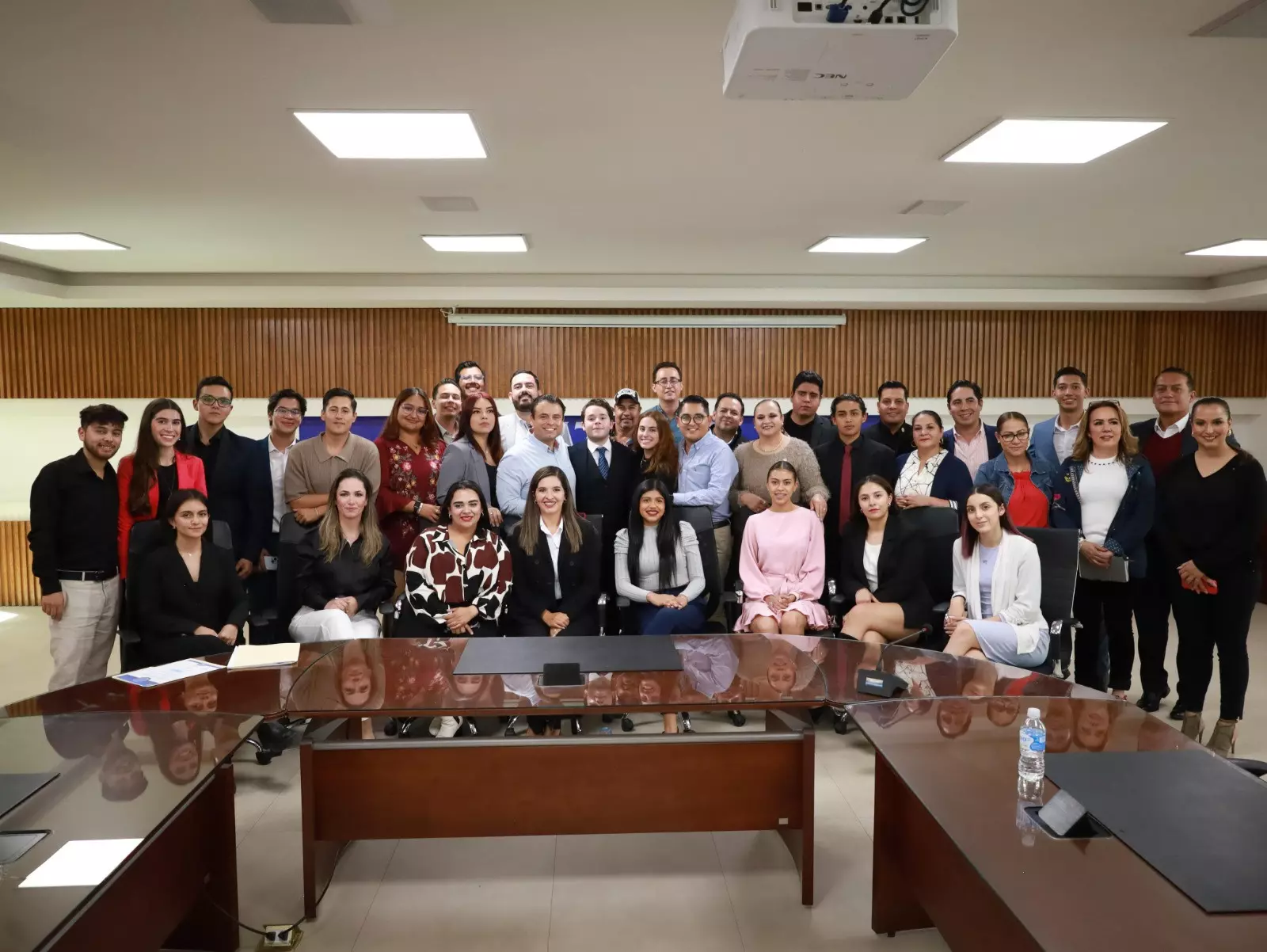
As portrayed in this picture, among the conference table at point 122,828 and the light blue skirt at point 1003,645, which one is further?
the light blue skirt at point 1003,645

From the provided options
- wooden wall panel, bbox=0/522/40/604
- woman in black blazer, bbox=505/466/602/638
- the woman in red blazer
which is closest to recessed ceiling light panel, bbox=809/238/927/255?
woman in black blazer, bbox=505/466/602/638

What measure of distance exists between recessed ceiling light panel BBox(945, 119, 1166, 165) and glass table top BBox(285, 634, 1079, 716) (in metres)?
2.39

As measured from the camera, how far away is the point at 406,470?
4723mm

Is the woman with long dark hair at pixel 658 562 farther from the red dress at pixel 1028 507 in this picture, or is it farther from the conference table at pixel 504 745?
the red dress at pixel 1028 507

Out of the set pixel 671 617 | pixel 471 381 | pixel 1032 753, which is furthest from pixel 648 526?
pixel 1032 753

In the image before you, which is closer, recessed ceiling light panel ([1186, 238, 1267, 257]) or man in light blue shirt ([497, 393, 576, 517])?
man in light blue shirt ([497, 393, 576, 517])

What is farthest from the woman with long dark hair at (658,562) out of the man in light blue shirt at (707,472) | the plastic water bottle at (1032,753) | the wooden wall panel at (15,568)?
the wooden wall panel at (15,568)

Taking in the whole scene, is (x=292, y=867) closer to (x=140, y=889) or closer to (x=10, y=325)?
(x=140, y=889)

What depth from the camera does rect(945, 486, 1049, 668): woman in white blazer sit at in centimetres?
379

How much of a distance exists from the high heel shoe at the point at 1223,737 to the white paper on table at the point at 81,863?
458 cm

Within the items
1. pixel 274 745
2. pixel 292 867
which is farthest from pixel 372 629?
pixel 292 867

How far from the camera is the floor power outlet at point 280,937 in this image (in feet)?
8.38

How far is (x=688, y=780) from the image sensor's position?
284 centimetres

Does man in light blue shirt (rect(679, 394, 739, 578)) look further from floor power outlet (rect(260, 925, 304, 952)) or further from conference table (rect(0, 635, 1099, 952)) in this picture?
floor power outlet (rect(260, 925, 304, 952))
